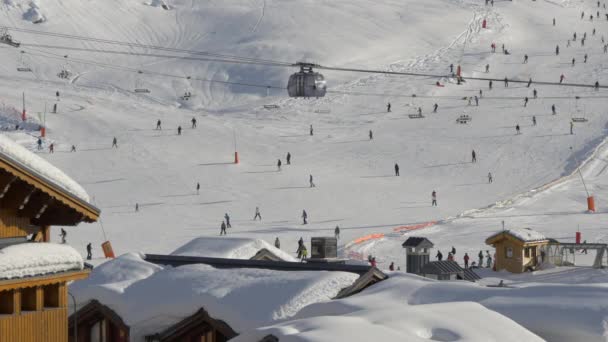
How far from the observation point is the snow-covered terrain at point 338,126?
4738 centimetres

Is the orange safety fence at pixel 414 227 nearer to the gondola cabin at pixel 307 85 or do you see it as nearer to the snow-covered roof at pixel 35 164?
the gondola cabin at pixel 307 85

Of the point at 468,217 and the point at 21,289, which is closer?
the point at 21,289

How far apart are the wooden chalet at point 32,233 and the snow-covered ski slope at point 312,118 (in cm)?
2992

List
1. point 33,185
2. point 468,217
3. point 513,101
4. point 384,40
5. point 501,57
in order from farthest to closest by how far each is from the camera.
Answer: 1. point 384,40
2. point 501,57
3. point 513,101
4. point 468,217
5. point 33,185

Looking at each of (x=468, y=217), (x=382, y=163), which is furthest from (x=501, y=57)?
(x=468, y=217)

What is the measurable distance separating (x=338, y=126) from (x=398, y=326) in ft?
195

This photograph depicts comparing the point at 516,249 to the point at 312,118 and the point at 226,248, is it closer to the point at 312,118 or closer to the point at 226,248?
the point at 226,248

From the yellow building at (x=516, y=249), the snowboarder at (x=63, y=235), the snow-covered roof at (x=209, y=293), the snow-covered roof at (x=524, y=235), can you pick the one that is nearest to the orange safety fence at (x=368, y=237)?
the yellow building at (x=516, y=249)

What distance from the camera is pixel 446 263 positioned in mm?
27625

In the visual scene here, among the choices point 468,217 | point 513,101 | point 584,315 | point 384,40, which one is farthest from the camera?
point 384,40

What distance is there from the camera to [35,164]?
11.7m

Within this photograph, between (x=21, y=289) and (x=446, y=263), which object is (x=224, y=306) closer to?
(x=21, y=289)

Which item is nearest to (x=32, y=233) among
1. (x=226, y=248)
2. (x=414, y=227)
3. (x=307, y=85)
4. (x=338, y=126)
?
(x=226, y=248)

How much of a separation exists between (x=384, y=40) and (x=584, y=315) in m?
89.3
